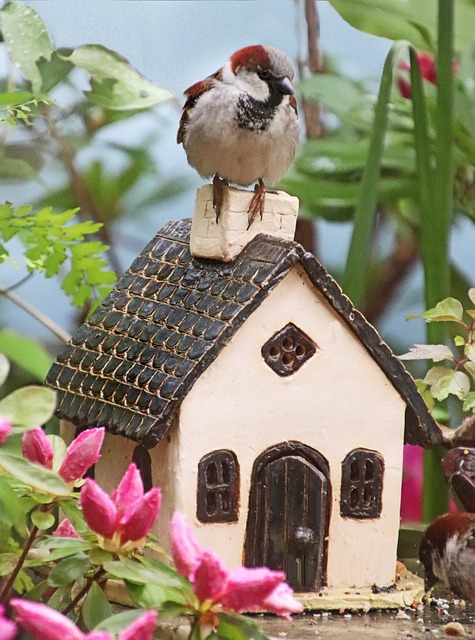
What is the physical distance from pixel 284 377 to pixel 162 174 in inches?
33.7

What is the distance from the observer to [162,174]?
1.77m

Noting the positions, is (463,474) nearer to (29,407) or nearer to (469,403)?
(469,403)

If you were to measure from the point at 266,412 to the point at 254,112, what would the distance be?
11.2 inches

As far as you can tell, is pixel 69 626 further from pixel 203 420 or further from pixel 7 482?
pixel 203 420

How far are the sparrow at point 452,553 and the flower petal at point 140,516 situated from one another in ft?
1.40

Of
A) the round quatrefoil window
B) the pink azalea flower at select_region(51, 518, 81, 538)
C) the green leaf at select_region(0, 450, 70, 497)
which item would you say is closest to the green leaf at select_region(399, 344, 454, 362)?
the round quatrefoil window

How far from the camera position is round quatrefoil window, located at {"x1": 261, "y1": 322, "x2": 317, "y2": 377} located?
981 mm

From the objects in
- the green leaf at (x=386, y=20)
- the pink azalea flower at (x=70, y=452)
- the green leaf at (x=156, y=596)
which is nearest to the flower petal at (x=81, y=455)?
the pink azalea flower at (x=70, y=452)

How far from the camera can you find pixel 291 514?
100 cm

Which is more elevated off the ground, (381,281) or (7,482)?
(381,281)

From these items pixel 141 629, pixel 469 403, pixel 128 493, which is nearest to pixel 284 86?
pixel 469 403

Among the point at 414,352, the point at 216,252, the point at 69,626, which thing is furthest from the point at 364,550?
the point at 69,626

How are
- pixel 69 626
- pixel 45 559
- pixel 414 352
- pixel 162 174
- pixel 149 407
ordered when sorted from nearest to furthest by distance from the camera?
pixel 69 626 < pixel 45 559 < pixel 149 407 < pixel 414 352 < pixel 162 174

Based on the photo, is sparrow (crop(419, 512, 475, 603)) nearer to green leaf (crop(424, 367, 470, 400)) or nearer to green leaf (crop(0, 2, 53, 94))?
green leaf (crop(424, 367, 470, 400))
